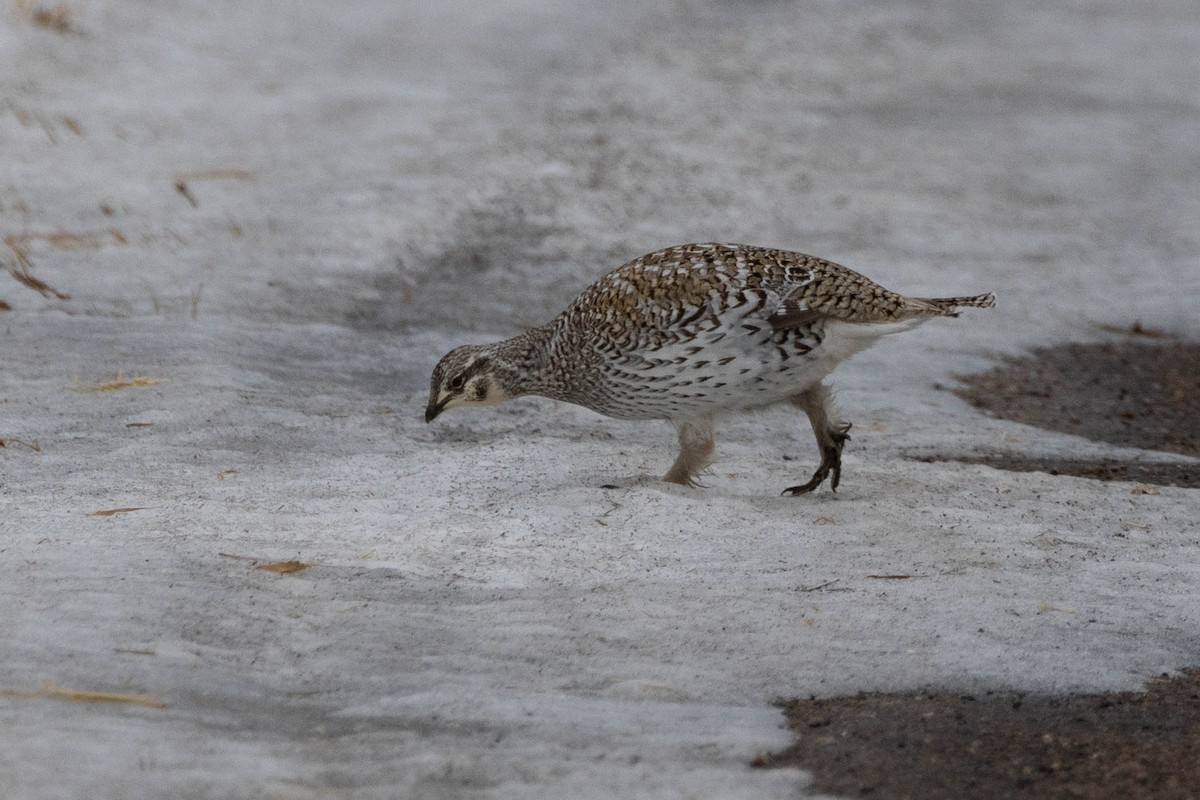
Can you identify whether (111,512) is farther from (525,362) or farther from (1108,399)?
(1108,399)

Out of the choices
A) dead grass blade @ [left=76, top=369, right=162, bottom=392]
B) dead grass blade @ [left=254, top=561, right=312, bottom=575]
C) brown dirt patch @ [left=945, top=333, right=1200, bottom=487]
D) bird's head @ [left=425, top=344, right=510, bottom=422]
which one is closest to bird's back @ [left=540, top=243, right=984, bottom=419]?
bird's head @ [left=425, top=344, right=510, bottom=422]

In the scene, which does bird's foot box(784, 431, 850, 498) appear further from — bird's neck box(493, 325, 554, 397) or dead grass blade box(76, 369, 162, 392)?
dead grass blade box(76, 369, 162, 392)

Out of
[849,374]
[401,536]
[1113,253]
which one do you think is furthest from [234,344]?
[1113,253]

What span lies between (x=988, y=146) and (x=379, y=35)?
236 inches

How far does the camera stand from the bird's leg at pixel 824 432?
5.88 m

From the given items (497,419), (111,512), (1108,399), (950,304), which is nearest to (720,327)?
(950,304)

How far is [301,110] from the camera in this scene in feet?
38.4

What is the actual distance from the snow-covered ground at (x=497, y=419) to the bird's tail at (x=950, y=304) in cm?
73

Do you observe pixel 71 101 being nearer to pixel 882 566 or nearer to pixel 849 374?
pixel 849 374

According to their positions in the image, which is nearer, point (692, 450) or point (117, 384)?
point (692, 450)

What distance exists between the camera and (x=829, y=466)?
5.89m

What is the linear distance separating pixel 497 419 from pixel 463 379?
0.87 meters

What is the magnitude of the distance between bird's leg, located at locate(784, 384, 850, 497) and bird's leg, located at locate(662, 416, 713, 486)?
37 centimetres

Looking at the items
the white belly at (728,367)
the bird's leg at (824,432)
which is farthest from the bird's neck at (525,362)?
the bird's leg at (824,432)
